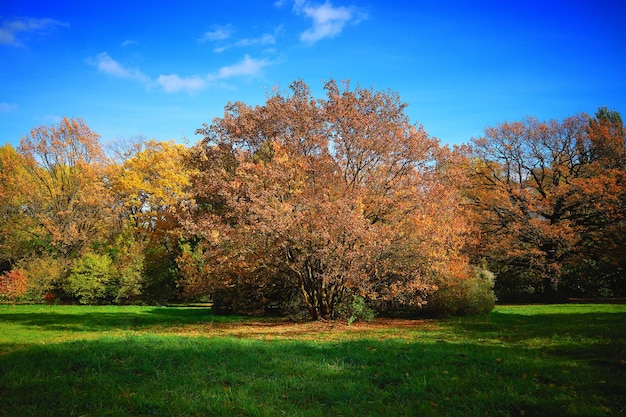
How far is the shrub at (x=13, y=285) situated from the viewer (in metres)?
24.2

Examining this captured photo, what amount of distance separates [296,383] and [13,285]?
25.8 metres

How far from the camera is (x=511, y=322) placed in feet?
44.0

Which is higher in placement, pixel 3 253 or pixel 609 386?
pixel 3 253

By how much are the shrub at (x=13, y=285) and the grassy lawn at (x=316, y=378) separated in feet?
62.3

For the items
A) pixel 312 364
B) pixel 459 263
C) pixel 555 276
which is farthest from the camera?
pixel 555 276

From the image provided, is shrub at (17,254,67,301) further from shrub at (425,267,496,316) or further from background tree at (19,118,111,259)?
shrub at (425,267,496,316)

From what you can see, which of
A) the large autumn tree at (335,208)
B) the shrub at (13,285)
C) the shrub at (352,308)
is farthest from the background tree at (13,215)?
the shrub at (352,308)

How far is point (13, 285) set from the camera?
24.4 m

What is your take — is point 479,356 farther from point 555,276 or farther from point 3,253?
point 3,253

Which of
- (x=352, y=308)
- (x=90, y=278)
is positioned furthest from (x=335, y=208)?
(x=90, y=278)

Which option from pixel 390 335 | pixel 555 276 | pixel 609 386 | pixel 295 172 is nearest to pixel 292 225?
pixel 295 172

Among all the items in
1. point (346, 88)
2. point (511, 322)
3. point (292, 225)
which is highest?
point (346, 88)

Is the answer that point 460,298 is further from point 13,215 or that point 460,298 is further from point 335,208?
point 13,215

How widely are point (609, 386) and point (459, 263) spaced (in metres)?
10.5
